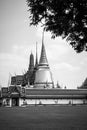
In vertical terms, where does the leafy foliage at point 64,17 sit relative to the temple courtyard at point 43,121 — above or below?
above

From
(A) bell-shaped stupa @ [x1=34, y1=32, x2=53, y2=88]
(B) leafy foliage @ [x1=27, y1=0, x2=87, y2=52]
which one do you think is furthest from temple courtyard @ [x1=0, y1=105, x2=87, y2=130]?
(A) bell-shaped stupa @ [x1=34, y1=32, x2=53, y2=88]

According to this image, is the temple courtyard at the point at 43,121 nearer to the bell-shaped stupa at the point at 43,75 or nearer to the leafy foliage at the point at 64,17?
the leafy foliage at the point at 64,17

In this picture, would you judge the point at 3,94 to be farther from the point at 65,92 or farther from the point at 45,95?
the point at 65,92

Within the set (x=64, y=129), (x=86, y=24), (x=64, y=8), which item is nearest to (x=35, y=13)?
(x=64, y=8)

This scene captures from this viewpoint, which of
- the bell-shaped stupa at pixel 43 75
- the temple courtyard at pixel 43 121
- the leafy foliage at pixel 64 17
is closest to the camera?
the leafy foliage at pixel 64 17

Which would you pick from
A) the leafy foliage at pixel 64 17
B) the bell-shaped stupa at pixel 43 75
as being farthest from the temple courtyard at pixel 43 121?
the bell-shaped stupa at pixel 43 75

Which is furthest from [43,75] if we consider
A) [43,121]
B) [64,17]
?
[64,17]

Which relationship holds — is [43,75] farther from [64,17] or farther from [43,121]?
[64,17]

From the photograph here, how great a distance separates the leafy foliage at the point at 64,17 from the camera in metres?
11.5

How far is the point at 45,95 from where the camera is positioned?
6662cm

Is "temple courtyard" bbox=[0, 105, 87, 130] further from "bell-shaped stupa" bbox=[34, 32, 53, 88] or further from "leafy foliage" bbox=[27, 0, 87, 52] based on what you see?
"bell-shaped stupa" bbox=[34, 32, 53, 88]

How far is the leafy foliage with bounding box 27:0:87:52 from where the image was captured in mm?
11452

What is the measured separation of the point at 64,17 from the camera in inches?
462

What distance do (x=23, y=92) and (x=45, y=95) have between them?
5.68m
